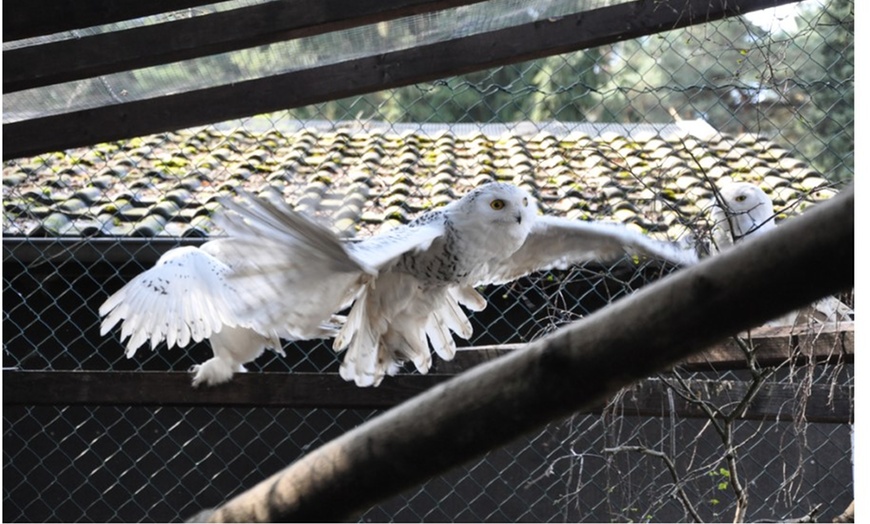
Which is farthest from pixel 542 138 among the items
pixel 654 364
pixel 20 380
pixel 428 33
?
pixel 654 364

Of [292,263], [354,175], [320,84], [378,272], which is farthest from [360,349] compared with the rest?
[354,175]

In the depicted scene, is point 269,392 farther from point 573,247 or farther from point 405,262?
point 573,247

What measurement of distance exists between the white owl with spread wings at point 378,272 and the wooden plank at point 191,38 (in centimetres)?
59

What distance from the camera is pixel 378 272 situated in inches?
104

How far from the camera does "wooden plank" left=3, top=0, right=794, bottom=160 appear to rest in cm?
311

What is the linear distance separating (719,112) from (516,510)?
6.38 meters

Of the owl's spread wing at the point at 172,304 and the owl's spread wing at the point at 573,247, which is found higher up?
the owl's spread wing at the point at 573,247

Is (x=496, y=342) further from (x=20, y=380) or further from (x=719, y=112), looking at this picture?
(x=719, y=112)

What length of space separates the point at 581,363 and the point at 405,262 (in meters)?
2.02

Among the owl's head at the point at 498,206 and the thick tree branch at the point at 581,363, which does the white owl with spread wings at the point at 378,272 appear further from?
the thick tree branch at the point at 581,363

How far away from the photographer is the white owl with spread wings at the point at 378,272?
7.48 ft

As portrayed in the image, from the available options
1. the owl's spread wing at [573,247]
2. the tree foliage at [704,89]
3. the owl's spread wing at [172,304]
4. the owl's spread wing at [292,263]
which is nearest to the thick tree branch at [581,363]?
the owl's spread wing at [292,263]

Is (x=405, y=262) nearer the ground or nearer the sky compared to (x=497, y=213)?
nearer the ground

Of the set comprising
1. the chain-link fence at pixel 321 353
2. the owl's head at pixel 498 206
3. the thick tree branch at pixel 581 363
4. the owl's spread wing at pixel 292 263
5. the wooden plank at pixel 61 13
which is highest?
the wooden plank at pixel 61 13
